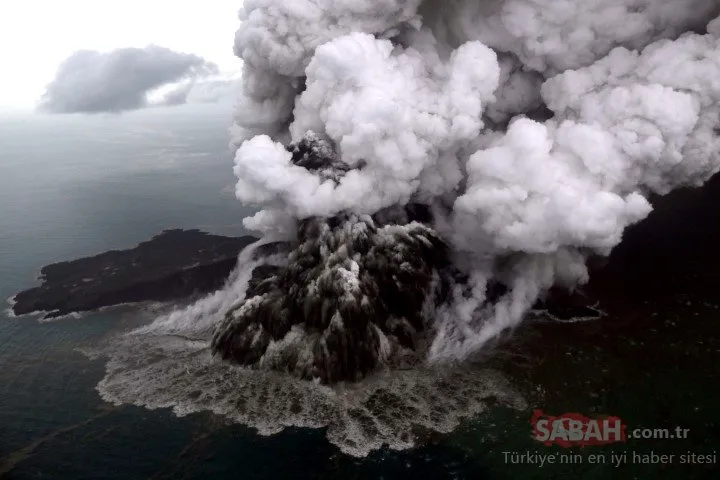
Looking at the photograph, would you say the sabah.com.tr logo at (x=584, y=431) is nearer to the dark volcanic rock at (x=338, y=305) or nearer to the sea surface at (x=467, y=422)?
the sea surface at (x=467, y=422)

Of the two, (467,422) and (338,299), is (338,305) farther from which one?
(467,422)

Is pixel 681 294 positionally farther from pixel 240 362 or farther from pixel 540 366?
pixel 240 362

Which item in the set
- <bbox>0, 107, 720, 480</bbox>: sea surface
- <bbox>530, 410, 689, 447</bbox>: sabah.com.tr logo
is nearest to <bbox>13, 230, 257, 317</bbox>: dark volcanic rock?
<bbox>0, 107, 720, 480</bbox>: sea surface

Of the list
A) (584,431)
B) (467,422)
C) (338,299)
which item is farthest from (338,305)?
(584,431)

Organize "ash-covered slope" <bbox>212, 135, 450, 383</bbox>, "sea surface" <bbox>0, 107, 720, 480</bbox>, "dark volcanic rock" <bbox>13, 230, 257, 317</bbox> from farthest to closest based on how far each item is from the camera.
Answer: "dark volcanic rock" <bbox>13, 230, 257, 317</bbox> < "ash-covered slope" <bbox>212, 135, 450, 383</bbox> < "sea surface" <bbox>0, 107, 720, 480</bbox>

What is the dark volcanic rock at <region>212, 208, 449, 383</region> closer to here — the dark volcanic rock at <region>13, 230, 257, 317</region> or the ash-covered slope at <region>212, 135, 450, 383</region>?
the ash-covered slope at <region>212, 135, 450, 383</region>

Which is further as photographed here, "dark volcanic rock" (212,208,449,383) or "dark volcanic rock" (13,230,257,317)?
"dark volcanic rock" (13,230,257,317)

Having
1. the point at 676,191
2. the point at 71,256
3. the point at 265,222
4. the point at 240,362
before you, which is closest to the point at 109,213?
the point at 71,256
